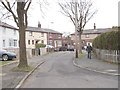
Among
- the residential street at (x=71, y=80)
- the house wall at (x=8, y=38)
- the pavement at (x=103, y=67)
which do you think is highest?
the house wall at (x=8, y=38)

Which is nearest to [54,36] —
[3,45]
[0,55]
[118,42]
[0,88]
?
[3,45]

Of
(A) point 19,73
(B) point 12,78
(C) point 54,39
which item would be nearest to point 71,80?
(B) point 12,78

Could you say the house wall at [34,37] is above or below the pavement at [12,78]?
above

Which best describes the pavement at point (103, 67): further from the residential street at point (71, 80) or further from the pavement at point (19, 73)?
the residential street at point (71, 80)

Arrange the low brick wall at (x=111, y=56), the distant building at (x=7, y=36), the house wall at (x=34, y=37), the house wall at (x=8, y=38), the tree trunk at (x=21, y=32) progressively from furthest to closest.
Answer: the house wall at (x=34, y=37) → the house wall at (x=8, y=38) → the distant building at (x=7, y=36) → the low brick wall at (x=111, y=56) → the tree trunk at (x=21, y=32)

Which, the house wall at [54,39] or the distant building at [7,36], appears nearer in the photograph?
the distant building at [7,36]

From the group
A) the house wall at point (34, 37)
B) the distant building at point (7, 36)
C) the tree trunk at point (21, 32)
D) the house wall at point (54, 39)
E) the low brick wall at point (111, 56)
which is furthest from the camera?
the house wall at point (54, 39)

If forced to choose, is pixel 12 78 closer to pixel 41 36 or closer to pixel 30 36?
pixel 30 36

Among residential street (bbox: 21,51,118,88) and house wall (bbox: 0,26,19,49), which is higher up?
house wall (bbox: 0,26,19,49)

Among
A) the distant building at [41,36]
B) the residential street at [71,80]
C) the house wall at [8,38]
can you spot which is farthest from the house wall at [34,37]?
the residential street at [71,80]

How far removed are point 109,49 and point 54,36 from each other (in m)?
74.3

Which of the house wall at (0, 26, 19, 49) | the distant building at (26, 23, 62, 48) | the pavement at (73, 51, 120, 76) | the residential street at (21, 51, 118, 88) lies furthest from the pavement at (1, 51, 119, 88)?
the distant building at (26, 23, 62, 48)

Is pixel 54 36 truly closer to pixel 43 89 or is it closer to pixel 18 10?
pixel 18 10

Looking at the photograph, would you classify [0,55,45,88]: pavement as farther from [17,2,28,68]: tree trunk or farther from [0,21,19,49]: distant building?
[0,21,19,49]: distant building
